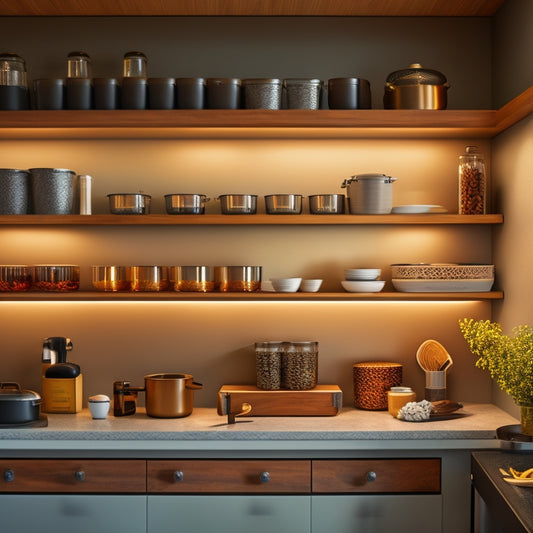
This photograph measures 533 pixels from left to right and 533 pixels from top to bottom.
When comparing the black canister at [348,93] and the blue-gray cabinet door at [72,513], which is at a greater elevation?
the black canister at [348,93]

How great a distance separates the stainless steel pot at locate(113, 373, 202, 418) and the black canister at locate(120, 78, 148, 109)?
1.29 m

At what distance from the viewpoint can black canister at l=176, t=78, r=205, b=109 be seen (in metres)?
3.34

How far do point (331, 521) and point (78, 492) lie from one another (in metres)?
1.07

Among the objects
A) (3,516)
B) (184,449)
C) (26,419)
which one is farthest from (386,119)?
(3,516)

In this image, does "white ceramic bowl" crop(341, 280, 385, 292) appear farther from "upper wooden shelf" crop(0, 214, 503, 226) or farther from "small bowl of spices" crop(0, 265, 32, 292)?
"small bowl of spices" crop(0, 265, 32, 292)

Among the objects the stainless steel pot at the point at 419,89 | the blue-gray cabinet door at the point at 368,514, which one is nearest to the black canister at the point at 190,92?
the stainless steel pot at the point at 419,89

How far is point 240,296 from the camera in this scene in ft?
11.0

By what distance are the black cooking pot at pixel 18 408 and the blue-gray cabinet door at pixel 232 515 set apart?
26.6 inches

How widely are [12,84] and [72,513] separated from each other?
1995 mm

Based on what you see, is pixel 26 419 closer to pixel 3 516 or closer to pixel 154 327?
pixel 3 516

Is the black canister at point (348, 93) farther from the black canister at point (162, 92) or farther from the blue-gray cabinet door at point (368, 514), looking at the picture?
the blue-gray cabinet door at point (368, 514)

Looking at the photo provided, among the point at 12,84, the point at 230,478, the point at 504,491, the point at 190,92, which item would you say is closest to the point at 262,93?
the point at 190,92

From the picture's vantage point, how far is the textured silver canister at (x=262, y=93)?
332cm

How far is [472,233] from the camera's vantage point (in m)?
3.61
